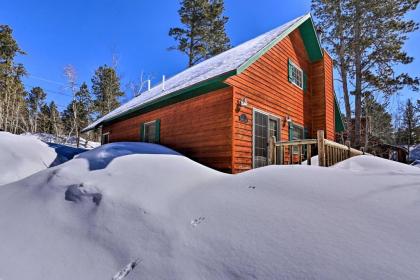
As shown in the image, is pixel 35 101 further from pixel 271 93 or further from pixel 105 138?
pixel 271 93

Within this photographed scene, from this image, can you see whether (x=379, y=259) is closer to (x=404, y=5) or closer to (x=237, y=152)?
(x=237, y=152)

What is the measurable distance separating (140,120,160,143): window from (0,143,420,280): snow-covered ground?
5195mm

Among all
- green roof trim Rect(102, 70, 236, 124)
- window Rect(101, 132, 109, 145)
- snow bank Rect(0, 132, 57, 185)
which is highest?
green roof trim Rect(102, 70, 236, 124)

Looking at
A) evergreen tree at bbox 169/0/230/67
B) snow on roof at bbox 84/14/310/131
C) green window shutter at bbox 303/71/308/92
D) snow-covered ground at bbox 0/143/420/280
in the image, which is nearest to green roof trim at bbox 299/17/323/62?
snow on roof at bbox 84/14/310/131

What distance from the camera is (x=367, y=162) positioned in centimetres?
612

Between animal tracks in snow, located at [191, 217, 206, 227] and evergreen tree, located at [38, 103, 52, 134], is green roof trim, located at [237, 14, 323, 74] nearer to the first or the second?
animal tracks in snow, located at [191, 217, 206, 227]

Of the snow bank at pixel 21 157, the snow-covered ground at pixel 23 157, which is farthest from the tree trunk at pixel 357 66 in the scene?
the snow bank at pixel 21 157

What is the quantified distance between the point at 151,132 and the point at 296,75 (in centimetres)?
658

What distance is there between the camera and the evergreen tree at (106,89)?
88.6ft

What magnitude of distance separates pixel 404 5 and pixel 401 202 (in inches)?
719

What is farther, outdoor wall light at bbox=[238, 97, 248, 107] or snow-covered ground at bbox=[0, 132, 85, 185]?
outdoor wall light at bbox=[238, 97, 248, 107]

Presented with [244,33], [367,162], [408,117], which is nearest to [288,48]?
[367,162]

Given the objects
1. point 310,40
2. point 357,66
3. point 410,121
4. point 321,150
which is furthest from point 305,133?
point 410,121

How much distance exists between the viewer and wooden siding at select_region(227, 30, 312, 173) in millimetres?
6727
